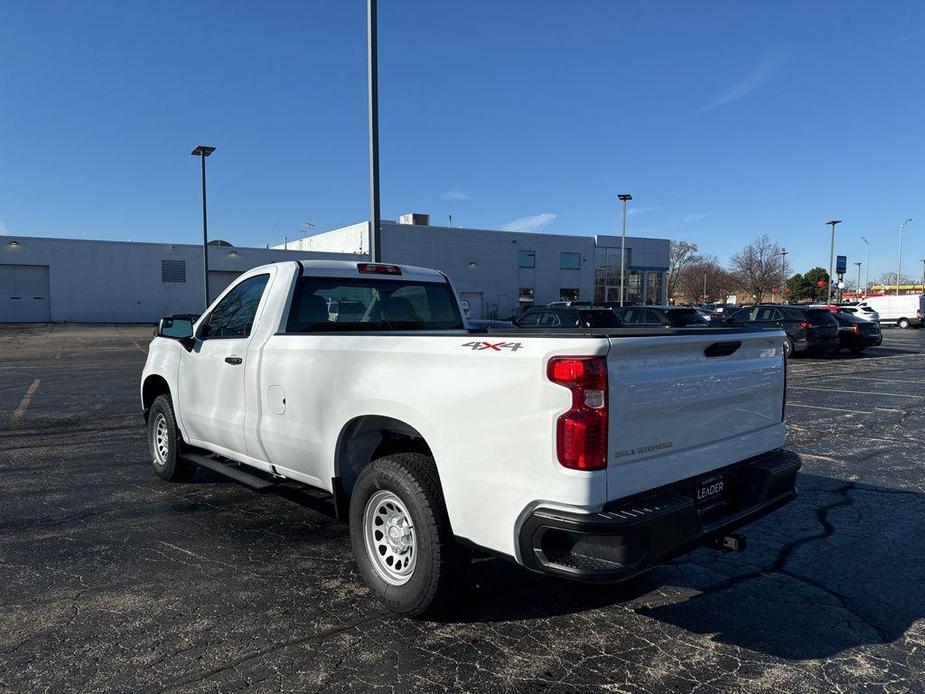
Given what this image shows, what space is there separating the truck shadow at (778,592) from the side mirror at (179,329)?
10.4 ft

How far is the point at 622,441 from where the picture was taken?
2.84m

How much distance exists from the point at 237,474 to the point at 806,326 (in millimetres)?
20397

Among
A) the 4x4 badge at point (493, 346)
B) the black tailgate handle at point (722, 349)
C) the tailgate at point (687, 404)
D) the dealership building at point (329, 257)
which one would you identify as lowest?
the tailgate at point (687, 404)

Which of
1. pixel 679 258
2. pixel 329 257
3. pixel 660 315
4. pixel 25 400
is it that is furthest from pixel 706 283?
pixel 25 400

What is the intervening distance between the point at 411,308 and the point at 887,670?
378 cm

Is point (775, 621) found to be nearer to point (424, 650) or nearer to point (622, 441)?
point (622, 441)

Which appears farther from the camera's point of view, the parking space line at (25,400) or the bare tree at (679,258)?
the bare tree at (679,258)

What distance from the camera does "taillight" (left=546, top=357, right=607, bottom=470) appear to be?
2.73 m

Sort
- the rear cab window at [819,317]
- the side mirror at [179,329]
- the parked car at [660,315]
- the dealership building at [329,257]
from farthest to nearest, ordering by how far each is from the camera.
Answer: the dealership building at [329,257], the rear cab window at [819,317], the parked car at [660,315], the side mirror at [179,329]

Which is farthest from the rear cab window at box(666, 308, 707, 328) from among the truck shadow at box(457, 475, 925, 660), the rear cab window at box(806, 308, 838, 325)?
the truck shadow at box(457, 475, 925, 660)

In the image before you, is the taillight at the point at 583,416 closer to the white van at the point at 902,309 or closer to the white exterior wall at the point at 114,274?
the white exterior wall at the point at 114,274

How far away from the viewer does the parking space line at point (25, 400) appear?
384 inches

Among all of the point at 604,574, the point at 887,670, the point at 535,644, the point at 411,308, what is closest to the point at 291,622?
the point at 535,644

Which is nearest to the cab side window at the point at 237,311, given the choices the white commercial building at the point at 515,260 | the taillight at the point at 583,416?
the taillight at the point at 583,416
